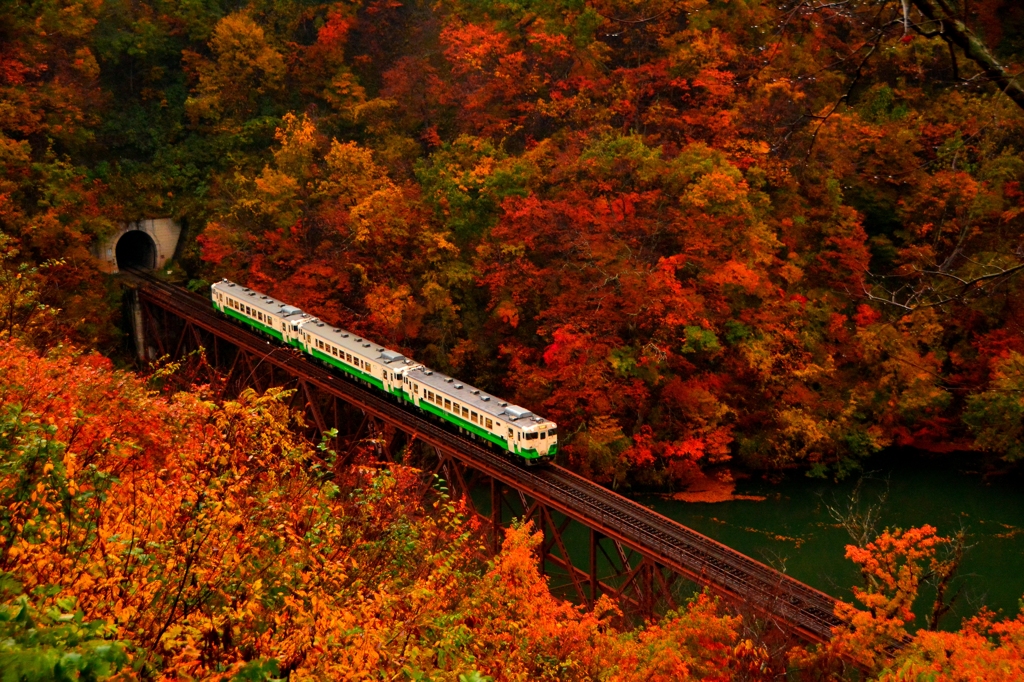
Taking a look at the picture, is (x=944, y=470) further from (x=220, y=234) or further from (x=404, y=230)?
(x=220, y=234)

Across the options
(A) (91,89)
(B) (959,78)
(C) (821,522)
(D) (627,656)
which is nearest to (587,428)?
(C) (821,522)

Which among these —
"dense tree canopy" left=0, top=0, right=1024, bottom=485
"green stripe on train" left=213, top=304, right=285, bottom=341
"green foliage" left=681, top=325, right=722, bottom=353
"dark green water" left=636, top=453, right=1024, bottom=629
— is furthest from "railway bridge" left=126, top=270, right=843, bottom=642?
"green foliage" left=681, top=325, right=722, bottom=353

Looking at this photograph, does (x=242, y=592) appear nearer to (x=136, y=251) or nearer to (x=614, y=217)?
(x=614, y=217)

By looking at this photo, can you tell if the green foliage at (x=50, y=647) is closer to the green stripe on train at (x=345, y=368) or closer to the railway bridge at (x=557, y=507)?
the railway bridge at (x=557, y=507)

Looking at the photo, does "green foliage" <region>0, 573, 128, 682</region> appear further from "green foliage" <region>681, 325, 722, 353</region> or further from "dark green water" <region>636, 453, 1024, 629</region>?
"green foliage" <region>681, 325, 722, 353</region>

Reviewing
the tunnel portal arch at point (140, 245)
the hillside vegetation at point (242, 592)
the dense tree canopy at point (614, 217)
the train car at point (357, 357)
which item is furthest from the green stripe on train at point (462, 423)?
the tunnel portal arch at point (140, 245)

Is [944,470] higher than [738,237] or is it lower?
lower
